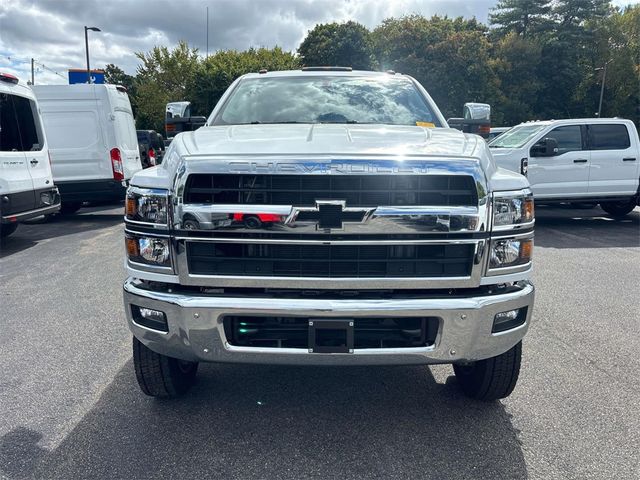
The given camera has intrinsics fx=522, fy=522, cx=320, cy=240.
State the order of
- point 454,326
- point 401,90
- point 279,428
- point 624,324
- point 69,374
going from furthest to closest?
point 624,324 < point 401,90 < point 69,374 < point 279,428 < point 454,326

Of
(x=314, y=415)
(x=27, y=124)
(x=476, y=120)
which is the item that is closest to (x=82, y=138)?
(x=27, y=124)

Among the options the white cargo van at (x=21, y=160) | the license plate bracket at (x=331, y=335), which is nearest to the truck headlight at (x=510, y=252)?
the license plate bracket at (x=331, y=335)

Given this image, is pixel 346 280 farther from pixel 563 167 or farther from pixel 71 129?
pixel 71 129

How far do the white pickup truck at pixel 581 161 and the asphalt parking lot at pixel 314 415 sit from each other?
18.5 feet

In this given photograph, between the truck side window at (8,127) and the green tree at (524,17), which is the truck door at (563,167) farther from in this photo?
the green tree at (524,17)

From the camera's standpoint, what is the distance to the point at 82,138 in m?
10.6

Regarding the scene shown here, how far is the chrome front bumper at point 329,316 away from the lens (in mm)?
2408

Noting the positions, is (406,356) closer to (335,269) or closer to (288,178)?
(335,269)

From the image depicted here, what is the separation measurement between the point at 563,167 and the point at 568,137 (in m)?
0.62

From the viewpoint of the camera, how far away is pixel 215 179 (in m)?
2.48

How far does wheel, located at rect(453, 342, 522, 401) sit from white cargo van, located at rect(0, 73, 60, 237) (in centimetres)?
700

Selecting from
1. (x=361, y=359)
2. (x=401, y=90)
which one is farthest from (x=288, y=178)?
(x=401, y=90)

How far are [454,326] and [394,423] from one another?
810 millimetres

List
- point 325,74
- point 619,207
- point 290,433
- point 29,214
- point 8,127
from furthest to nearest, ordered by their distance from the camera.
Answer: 1. point 619,207
2. point 29,214
3. point 8,127
4. point 325,74
5. point 290,433
